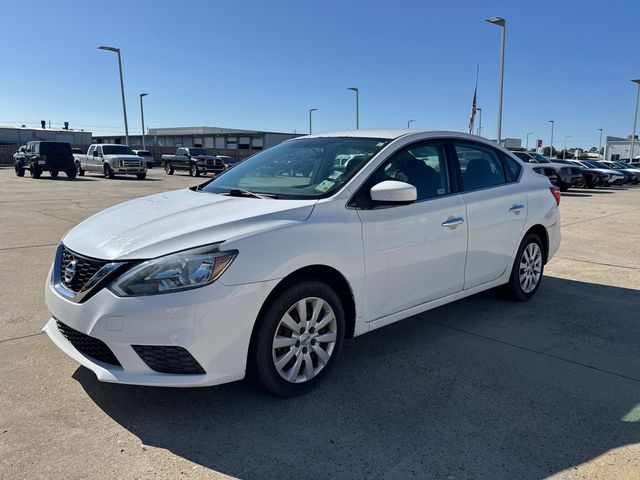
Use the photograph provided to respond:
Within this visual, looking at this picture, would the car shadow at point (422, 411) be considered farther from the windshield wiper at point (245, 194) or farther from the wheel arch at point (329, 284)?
the windshield wiper at point (245, 194)

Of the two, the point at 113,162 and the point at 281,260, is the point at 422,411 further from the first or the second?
the point at 113,162

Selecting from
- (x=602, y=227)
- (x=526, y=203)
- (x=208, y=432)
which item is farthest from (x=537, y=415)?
(x=602, y=227)

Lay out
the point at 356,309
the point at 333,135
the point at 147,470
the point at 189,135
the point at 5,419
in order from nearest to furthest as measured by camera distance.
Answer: the point at 147,470, the point at 5,419, the point at 356,309, the point at 333,135, the point at 189,135

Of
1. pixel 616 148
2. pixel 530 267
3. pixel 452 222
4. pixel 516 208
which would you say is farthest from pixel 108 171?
pixel 616 148

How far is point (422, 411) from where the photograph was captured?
3260mm

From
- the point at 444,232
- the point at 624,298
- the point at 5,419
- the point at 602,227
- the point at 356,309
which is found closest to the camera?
the point at 5,419

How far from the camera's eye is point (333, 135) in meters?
4.64

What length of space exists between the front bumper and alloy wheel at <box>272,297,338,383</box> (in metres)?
0.28

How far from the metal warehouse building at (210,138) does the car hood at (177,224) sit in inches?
2275

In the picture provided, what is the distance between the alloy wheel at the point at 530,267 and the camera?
540 cm

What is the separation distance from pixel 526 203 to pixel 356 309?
2596 mm

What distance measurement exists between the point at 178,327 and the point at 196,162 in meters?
31.7

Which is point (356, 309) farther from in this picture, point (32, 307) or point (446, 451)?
point (32, 307)

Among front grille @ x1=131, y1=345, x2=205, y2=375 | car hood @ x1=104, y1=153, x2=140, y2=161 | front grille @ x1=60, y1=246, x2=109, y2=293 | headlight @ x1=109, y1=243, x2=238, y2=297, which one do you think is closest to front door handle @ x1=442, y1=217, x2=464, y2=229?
headlight @ x1=109, y1=243, x2=238, y2=297
